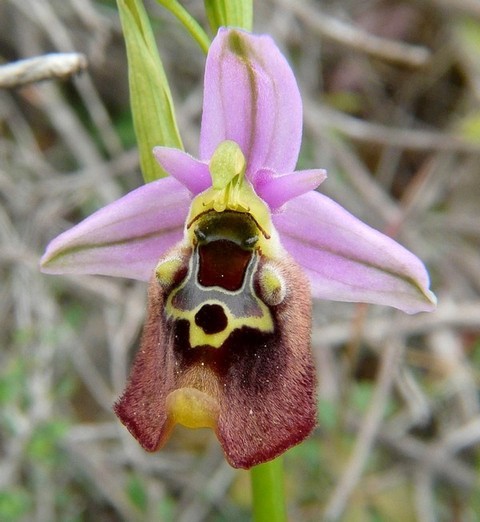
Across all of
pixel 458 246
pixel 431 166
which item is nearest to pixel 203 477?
pixel 458 246

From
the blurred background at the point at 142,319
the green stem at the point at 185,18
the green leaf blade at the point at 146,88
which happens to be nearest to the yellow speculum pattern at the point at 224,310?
the green leaf blade at the point at 146,88

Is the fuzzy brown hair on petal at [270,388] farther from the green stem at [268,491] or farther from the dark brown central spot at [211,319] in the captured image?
the green stem at [268,491]

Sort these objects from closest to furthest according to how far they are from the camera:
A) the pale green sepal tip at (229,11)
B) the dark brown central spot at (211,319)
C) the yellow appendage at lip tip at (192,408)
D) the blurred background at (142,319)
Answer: the yellow appendage at lip tip at (192,408)
the dark brown central spot at (211,319)
the pale green sepal tip at (229,11)
the blurred background at (142,319)

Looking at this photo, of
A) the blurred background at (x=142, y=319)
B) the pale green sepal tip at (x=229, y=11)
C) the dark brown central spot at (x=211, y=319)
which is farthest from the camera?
the blurred background at (x=142, y=319)

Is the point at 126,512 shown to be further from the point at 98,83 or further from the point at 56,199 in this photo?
the point at 98,83

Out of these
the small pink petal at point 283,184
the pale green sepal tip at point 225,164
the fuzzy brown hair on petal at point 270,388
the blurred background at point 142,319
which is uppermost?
the pale green sepal tip at point 225,164

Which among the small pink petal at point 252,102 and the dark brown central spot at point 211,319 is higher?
the small pink petal at point 252,102

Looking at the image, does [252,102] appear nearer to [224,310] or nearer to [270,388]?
[224,310]
